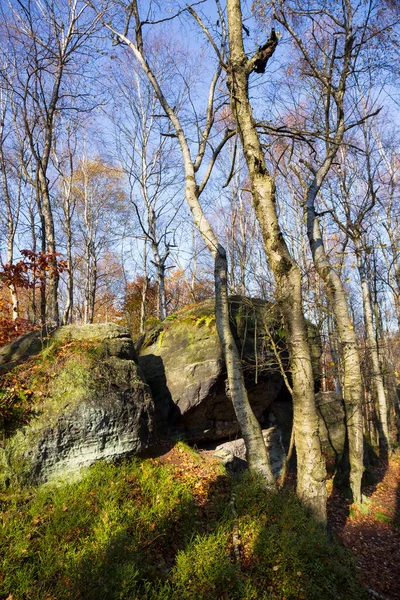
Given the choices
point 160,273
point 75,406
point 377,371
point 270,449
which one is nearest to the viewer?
point 75,406

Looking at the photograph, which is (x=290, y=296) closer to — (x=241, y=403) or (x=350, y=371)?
(x=241, y=403)

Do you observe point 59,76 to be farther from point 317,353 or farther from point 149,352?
point 317,353

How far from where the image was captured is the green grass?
3.06 m

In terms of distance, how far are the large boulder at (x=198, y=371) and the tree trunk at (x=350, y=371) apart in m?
1.41

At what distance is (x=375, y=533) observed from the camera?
6.42 m

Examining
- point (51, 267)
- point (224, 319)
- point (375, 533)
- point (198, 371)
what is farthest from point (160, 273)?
point (375, 533)

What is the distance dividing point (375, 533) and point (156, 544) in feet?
16.4

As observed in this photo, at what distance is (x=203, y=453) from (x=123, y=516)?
274cm

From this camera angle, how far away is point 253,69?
5.74 metres

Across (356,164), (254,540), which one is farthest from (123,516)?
(356,164)

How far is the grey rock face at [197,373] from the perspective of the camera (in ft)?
22.1

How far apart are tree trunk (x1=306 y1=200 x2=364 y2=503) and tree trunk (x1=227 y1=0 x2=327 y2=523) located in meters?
2.55

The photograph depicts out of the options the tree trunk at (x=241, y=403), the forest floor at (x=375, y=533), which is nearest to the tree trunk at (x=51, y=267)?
the tree trunk at (x=241, y=403)

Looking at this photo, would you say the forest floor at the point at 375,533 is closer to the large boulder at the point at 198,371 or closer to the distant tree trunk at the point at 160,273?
the large boulder at the point at 198,371
